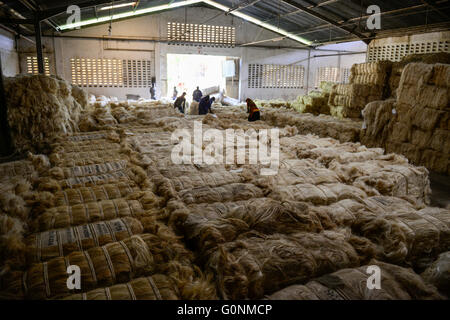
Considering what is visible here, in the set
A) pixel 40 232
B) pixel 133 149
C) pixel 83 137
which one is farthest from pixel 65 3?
pixel 40 232

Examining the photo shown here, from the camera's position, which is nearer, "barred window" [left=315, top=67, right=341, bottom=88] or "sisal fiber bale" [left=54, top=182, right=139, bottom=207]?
"sisal fiber bale" [left=54, top=182, right=139, bottom=207]

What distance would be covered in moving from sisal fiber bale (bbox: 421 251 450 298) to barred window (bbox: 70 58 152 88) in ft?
59.1

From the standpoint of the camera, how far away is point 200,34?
1903 centimetres

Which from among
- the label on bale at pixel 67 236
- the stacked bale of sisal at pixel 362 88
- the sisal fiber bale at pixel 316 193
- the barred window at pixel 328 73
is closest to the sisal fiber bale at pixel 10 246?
the label on bale at pixel 67 236

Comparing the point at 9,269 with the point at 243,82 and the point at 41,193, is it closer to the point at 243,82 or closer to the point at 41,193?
the point at 41,193

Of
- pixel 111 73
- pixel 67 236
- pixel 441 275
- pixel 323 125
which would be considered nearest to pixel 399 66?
pixel 323 125

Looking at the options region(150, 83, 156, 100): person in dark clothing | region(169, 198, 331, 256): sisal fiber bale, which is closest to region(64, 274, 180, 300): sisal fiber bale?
region(169, 198, 331, 256): sisal fiber bale

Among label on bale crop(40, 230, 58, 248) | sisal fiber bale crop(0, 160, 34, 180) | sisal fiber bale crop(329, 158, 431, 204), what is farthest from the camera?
sisal fiber bale crop(329, 158, 431, 204)

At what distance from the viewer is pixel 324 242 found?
250 centimetres

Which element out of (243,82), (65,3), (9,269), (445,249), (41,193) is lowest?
(445,249)

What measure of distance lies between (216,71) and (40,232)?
95.3 ft

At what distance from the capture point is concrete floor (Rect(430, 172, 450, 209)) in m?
6.30

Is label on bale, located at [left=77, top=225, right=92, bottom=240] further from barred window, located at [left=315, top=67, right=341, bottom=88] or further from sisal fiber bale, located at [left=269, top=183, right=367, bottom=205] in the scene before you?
barred window, located at [left=315, top=67, right=341, bottom=88]

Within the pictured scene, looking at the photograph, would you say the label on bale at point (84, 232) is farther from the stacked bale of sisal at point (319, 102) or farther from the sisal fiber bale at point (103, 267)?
the stacked bale of sisal at point (319, 102)
